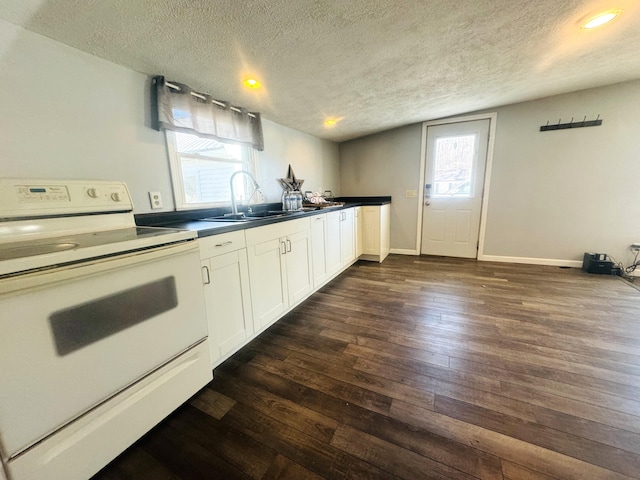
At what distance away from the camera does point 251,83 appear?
1.90m

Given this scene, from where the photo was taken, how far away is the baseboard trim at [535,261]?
127 inches

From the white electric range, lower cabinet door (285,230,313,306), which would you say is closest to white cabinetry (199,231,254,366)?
the white electric range

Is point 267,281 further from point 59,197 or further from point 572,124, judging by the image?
point 572,124

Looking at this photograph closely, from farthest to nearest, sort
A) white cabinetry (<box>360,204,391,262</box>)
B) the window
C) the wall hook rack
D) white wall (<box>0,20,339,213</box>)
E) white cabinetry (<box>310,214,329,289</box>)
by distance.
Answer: white cabinetry (<box>360,204,391,262</box>), the wall hook rack, white cabinetry (<box>310,214,329,289</box>), the window, white wall (<box>0,20,339,213</box>)

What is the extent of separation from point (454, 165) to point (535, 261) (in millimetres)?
1718

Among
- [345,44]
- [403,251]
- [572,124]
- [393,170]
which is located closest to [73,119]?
[345,44]

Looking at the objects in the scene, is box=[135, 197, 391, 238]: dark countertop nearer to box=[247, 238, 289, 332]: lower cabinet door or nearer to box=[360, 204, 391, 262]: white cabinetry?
box=[247, 238, 289, 332]: lower cabinet door

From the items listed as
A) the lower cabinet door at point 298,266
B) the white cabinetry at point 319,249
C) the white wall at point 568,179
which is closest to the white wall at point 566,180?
the white wall at point 568,179

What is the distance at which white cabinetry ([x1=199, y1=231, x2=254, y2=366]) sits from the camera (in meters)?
1.41

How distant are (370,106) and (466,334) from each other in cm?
241

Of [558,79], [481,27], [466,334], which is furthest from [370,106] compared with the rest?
[466,334]

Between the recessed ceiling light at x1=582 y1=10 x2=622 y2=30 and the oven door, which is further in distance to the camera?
the recessed ceiling light at x1=582 y1=10 x2=622 y2=30

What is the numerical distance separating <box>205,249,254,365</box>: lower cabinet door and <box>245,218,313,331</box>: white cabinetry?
0.26 ft

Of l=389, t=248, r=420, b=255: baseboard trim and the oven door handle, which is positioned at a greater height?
the oven door handle
